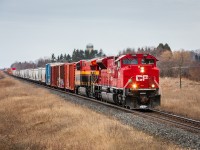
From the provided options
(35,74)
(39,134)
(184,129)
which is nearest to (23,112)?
(39,134)

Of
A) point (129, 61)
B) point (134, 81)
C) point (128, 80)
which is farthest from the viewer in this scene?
point (129, 61)

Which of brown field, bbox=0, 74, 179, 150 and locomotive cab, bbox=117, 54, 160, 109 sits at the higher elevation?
locomotive cab, bbox=117, 54, 160, 109

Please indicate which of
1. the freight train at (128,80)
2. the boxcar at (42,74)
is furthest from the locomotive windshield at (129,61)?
the boxcar at (42,74)

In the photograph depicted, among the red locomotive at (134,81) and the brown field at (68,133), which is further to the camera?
the red locomotive at (134,81)

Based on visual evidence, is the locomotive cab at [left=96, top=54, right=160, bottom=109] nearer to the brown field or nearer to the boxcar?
the brown field

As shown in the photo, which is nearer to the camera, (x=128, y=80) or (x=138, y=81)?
(x=128, y=80)

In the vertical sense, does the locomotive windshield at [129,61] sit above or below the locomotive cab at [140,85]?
above

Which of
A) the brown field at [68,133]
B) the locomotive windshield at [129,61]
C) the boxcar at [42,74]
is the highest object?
the locomotive windshield at [129,61]

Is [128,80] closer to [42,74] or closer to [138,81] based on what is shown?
[138,81]

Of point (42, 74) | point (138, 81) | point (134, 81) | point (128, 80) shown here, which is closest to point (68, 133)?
point (128, 80)

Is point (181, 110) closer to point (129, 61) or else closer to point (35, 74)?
point (129, 61)

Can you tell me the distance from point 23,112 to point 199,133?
1256 cm

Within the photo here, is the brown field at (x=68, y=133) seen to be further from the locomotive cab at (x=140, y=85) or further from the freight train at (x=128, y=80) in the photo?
the freight train at (x=128, y=80)

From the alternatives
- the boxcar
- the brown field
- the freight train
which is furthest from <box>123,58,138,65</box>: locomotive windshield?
the boxcar
